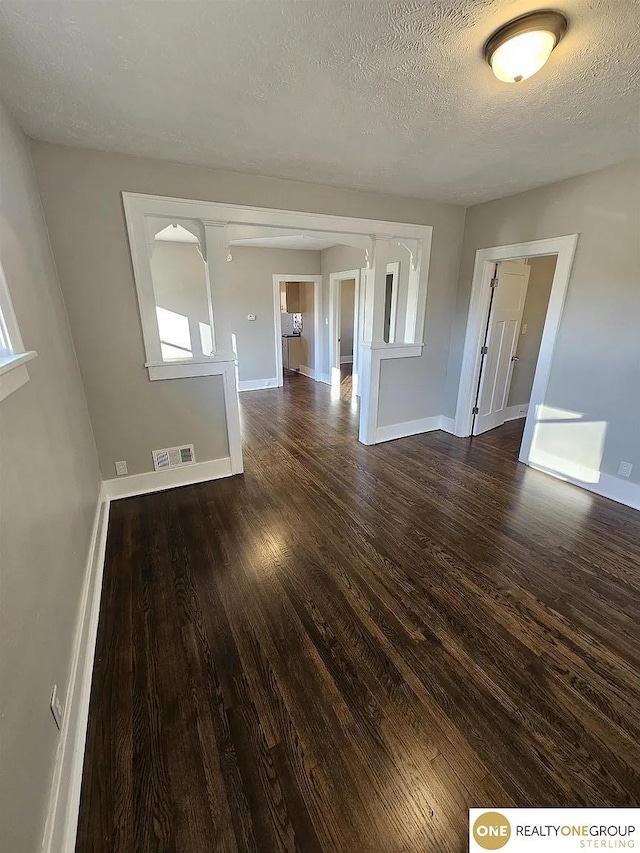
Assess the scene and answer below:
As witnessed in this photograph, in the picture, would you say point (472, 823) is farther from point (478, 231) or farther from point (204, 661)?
point (478, 231)

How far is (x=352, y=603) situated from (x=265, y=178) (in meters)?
3.20

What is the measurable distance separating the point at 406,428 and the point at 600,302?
221cm

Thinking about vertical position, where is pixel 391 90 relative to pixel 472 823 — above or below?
above

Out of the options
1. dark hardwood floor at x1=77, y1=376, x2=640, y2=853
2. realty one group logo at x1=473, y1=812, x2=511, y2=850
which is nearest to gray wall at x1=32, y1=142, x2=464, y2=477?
dark hardwood floor at x1=77, y1=376, x2=640, y2=853

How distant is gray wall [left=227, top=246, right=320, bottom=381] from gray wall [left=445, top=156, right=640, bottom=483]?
4047 mm

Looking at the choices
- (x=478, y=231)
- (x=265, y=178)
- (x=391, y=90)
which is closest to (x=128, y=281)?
(x=265, y=178)

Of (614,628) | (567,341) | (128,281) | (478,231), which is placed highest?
(478,231)

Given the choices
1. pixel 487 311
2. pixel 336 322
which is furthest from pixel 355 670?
pixel 336 322

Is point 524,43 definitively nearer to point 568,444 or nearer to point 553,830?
point 553,830

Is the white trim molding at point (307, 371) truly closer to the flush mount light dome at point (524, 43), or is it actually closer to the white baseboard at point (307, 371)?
the white baseboard at point (307, 371)

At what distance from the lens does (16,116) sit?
1.92m

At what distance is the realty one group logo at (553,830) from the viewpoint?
3.51ft

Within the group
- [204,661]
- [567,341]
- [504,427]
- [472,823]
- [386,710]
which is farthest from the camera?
[504,427]

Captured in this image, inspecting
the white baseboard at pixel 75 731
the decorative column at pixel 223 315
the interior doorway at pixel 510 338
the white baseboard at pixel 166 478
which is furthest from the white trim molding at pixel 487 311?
the white baseboard at pixel 75 731
